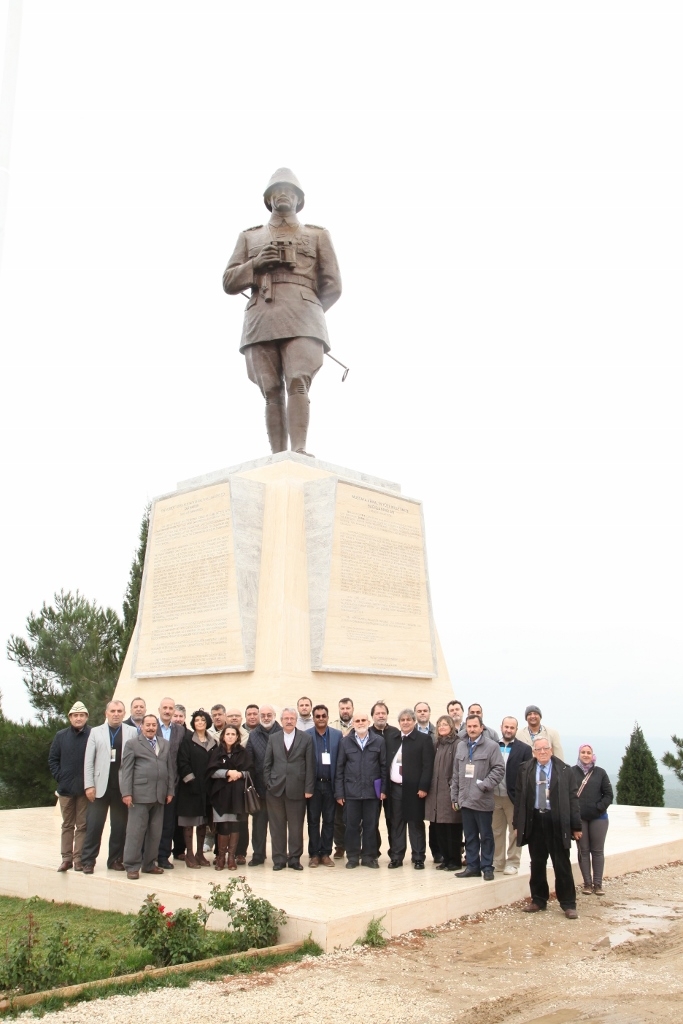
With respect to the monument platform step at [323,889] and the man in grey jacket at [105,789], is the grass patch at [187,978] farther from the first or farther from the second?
the man in grey jacket at [105,789]

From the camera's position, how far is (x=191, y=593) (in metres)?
10.5

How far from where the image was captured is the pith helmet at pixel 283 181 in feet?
37.0

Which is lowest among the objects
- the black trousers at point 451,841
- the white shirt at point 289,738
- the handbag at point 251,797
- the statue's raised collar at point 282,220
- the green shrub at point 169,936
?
the green shrub at point 169,936

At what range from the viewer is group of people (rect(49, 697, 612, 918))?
24.0 feet

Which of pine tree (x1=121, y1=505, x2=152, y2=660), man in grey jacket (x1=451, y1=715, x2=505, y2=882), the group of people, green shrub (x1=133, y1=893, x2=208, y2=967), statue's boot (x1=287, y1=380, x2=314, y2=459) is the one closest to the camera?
green shrub (x1=133, y1=893, x2=208, y2=967)

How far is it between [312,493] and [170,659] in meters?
2.39

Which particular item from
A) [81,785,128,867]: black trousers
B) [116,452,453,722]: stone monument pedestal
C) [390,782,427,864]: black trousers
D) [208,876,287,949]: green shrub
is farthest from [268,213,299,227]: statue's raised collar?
[208,876,287,949]: green shrub

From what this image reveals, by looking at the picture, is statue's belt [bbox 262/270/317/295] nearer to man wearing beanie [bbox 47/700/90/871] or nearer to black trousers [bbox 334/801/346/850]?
man wearing beanie [bbox 47/700/90/871]

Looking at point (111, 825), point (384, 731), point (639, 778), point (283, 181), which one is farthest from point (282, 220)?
point (639, 778)

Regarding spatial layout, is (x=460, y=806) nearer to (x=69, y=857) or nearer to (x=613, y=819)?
(x=69, y=857)

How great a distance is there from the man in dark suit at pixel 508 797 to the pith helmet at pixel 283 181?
6.87 meters

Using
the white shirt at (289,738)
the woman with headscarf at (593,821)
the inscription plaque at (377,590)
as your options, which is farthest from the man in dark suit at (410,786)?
the inscription plaque at (377,590)

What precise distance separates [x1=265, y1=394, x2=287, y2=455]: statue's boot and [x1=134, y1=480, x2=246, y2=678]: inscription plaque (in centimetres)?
110

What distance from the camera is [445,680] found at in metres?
11.0
